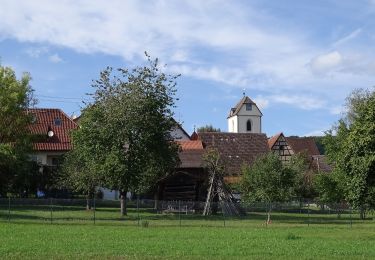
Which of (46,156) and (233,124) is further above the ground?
(233,124)

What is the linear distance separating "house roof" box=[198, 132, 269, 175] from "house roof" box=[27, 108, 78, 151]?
22.0 meters

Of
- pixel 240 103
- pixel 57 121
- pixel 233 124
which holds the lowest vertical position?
pixel 57 121

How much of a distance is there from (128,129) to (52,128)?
29.2 metres

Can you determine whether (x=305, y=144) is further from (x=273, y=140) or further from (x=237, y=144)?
(x=237, y=144)

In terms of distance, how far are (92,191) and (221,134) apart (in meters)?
40.9

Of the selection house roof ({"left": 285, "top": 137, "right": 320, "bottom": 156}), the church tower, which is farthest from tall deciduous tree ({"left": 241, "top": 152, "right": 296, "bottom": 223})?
the church tower

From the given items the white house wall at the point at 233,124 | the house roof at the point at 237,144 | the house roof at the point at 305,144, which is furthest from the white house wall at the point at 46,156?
the white house wall at the point at 233,124

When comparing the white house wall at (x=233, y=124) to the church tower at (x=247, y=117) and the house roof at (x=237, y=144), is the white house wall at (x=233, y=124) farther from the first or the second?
the house roof at (x=237, y=144)

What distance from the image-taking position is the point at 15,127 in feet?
182

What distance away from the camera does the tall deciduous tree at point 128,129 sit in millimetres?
45219

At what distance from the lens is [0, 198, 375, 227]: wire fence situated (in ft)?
125

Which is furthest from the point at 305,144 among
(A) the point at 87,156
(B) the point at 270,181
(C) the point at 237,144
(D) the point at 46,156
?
(A) the point at 87,156

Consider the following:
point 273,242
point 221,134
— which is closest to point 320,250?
point 273,242

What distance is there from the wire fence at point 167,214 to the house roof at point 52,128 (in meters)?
11.8
